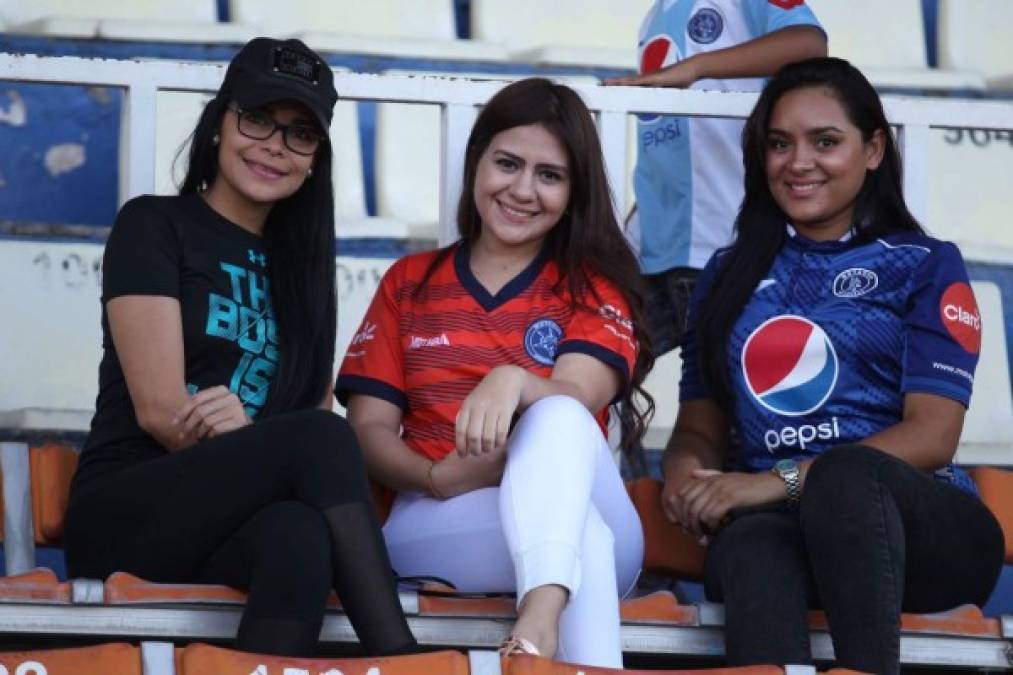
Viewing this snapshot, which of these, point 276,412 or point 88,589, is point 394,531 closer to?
point 276,412

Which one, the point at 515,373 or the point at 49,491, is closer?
the point at 515,373

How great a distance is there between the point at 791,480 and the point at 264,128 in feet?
2.80

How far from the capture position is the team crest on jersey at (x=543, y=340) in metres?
2.82

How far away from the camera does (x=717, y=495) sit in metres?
2.78

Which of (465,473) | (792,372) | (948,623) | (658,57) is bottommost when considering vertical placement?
(948,623)

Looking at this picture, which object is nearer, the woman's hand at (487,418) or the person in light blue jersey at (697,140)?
the woman's hand at (487,418)

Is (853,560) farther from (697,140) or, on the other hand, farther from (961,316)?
(697,140)

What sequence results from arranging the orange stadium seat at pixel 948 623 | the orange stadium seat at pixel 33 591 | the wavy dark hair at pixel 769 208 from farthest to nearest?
the wavy dark hair at pixel 769 208
the orange stadium seat at pixel 948 623
the orange stadium seat at pixel 33 591

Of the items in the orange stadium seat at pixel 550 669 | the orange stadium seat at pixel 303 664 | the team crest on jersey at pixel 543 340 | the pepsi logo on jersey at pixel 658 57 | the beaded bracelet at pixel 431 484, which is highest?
the pepsi logo on jersey at pixel 658 57

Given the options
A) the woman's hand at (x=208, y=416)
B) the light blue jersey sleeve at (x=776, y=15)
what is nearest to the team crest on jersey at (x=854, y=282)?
the light blue jersey sleeve at (x=776, y=15)

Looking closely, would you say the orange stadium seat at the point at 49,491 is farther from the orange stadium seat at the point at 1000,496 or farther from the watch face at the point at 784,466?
the orange stadium seat at the point at 1000,496

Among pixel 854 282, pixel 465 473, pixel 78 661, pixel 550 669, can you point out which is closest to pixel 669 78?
pixel 854 282

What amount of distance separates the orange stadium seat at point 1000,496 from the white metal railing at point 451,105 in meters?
0.47

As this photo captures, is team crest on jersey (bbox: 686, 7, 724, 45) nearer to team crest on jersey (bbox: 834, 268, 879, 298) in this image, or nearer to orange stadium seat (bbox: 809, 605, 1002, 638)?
team crest on jersey (bbox: 834, 268, 879, 298)
